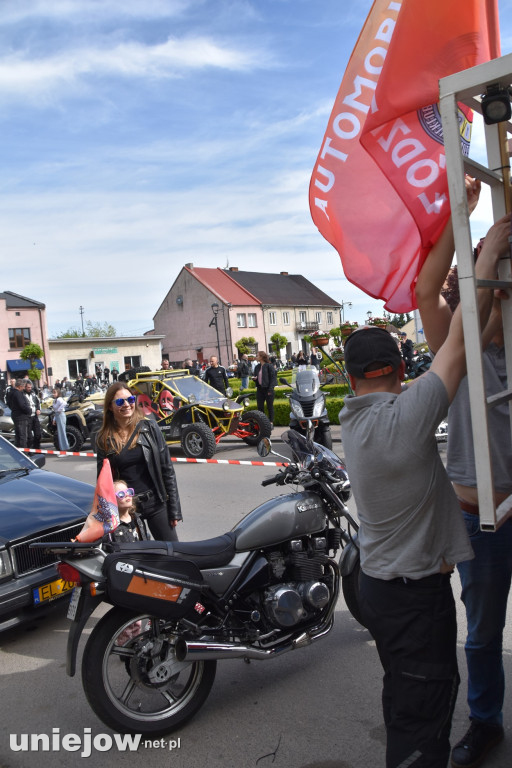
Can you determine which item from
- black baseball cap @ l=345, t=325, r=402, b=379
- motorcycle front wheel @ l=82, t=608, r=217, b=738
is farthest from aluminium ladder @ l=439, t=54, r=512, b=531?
motorcycle front wheel @ l=82, t=608, r=217, b=738

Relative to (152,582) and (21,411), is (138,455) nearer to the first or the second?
(152,582)

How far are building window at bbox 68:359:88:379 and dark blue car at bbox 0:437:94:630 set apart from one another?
53.8 m

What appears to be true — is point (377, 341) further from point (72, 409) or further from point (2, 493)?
point (72, 409)

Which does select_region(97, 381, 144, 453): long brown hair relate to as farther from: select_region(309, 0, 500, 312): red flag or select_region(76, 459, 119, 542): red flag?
select_region(309, 0, 500, 312): red flag

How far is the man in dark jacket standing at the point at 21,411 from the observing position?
14578 millimetres

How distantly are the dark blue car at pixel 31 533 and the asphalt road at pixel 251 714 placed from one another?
40 centimetres

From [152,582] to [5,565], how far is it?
150cm

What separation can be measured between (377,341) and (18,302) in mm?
59511

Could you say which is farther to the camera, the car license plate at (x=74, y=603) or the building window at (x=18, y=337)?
the building window at (x=18, y=337)

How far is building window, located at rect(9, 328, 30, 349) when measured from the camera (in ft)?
181

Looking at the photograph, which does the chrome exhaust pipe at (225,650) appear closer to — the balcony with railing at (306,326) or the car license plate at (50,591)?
the car license plate at (50,591)

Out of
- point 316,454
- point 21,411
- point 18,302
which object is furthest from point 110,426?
point 18,302

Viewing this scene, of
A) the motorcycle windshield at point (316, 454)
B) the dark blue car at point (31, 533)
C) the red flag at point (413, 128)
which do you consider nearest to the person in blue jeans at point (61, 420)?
the dark blue car at point (31, 533)

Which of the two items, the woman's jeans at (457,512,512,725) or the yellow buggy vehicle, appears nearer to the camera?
the woman's jeans at (457,512,512,725)
